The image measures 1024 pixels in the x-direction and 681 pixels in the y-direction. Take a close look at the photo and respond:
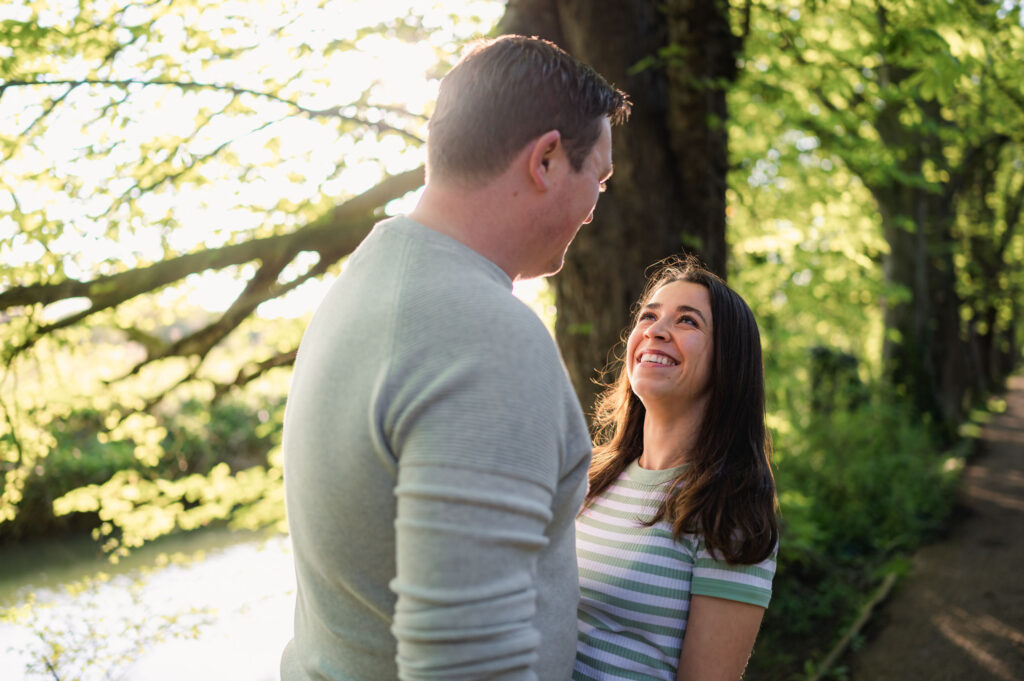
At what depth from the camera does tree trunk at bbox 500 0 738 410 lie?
16.1ft

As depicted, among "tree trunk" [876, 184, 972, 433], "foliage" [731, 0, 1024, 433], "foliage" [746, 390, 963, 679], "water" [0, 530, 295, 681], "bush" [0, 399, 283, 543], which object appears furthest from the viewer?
"tree trunk" [876, 184, 972, 433]

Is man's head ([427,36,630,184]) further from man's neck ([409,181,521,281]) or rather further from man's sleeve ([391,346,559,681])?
man's sleeve ([391,346,559,681])

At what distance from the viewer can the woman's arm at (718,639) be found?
198 cm

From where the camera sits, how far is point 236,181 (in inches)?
227

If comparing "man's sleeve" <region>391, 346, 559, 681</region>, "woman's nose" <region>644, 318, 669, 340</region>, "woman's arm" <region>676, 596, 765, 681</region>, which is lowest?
"woman's arm" <region>676, 596, 765, 681</region>

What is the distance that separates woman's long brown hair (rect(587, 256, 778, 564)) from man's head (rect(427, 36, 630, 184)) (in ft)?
3.54

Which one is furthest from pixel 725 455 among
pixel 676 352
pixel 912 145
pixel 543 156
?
pixel 912 145

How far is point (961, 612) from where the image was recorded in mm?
7031

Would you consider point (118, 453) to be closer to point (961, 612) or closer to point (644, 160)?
point (644, 160)

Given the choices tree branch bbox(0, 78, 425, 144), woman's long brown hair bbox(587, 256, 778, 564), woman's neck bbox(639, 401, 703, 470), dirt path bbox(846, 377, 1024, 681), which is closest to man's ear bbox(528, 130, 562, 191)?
woman's long brown hair bbox(587, 256, 778, 564)

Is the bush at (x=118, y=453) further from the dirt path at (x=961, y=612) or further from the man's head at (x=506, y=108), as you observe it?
the dirt path at (x=961, y=612)

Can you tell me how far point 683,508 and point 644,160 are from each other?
10.7 ft

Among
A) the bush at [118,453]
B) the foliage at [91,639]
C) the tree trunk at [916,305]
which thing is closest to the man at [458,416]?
the foliage at [91,639]

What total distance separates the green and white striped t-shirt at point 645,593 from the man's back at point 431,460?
0.73 metres
